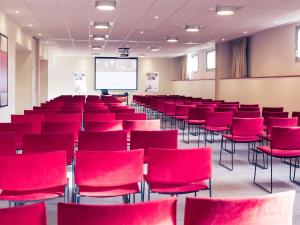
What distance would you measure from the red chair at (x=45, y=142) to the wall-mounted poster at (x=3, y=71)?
8006 millimetres

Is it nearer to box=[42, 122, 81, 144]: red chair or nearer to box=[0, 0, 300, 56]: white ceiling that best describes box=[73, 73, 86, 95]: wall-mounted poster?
box=[0, 0, 300, 56]: white ceiling

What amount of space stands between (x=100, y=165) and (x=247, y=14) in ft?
32.1

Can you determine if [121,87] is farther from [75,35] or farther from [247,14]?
[247,14]

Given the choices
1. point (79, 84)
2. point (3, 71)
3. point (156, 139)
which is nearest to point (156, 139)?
point (156, 139)

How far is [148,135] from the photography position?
4566 millimetres

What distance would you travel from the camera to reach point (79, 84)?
97.7ft

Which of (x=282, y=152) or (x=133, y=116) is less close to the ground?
(x=133, y=116)

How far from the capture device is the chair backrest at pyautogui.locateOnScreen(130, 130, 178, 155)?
455 cm

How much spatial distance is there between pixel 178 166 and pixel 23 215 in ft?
6.37

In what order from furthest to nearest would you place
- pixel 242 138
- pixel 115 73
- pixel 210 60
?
pixel 115 73, pixel 210 60, pixel 242 138

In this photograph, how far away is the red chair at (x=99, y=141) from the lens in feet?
14.4

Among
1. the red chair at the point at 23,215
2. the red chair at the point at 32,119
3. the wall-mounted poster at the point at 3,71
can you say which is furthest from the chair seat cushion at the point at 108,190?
the wall-mounted poster at the point at 3,71

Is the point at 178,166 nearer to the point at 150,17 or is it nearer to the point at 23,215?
the point at 23,215

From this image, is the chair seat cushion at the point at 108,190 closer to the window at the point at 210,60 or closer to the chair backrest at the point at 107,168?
the chair backrest at the point at 107,168
